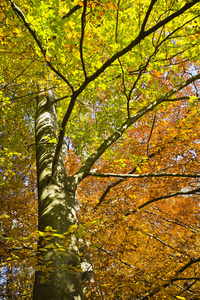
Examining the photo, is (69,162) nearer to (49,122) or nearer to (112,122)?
(112,122)

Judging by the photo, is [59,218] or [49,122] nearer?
[59,218]

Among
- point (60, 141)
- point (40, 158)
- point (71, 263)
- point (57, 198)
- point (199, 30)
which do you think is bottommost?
point (71, 263)

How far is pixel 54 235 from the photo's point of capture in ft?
6.57

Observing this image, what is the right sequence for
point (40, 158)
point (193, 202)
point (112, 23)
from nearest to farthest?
point (40, 158) < point (112, 23) < point (193, 202)

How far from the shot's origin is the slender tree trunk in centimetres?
209

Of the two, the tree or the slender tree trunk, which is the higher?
the tree

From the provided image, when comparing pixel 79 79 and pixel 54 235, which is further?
pixel 79 79

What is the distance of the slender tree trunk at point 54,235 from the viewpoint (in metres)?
2.09

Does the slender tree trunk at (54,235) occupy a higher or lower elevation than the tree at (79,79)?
lower

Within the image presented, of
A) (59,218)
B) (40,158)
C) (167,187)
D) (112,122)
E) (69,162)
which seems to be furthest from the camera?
(69,162)

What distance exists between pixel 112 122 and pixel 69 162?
5.24 meters

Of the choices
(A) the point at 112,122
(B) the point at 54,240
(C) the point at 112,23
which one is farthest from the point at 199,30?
(B) the point at 54,240

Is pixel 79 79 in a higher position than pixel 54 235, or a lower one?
higher

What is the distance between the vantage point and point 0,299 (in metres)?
10.9
